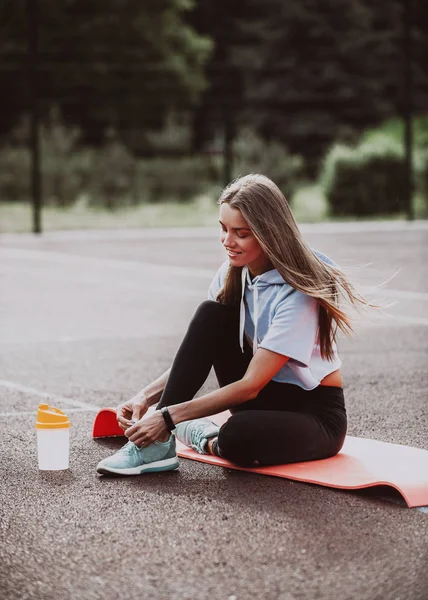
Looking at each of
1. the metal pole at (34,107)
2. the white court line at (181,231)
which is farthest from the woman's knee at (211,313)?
the metal pole at (34,107)

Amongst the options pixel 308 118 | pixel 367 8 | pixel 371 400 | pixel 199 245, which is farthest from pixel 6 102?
pixel 371 400

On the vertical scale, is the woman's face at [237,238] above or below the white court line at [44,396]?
above

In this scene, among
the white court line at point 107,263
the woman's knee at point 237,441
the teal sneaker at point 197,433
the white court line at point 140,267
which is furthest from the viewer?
the white court line at point 107,263

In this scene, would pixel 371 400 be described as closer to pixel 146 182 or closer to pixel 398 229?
pixel 398 229

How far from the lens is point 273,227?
5297mm

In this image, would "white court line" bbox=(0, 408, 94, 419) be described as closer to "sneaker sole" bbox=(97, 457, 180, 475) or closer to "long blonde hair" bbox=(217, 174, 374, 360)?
"sneaker sole" bbox=(97, 457, 180, 475)

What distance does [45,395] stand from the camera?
7.63 meters

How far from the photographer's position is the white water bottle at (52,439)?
5480mm

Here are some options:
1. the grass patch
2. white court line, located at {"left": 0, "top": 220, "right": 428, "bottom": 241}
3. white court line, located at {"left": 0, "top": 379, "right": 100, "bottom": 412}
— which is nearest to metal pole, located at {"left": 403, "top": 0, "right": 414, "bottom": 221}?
white court line, located at {"left": 0, "top": 220, "right": 428, "bottom": 241}

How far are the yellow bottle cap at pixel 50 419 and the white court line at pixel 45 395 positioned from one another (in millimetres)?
1591

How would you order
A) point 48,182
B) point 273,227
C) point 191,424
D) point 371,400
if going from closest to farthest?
point 273,227, point 191,424, point 371,400, point 48,182

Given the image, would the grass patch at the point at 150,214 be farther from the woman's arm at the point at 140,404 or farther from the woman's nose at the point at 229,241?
the woman's nose at the point at 229,241

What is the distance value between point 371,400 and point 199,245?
14.7 m

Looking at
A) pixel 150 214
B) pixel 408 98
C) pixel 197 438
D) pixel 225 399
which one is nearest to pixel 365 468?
pixel 225 399
